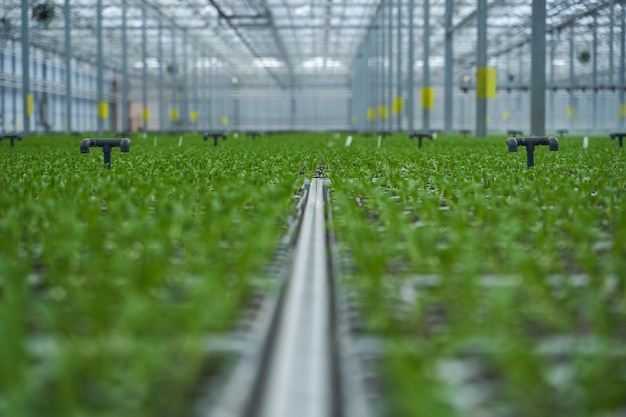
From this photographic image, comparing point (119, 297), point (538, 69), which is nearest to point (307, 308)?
point (119, 297)

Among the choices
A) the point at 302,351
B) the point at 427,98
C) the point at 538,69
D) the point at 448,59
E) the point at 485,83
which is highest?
the point at 448,59

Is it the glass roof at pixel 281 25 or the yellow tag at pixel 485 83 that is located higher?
the glass roof at pixel 281 25

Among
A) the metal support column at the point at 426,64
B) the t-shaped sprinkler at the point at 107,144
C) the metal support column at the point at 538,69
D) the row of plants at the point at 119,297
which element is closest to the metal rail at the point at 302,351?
Answer: the row of plants at the point at 119,297

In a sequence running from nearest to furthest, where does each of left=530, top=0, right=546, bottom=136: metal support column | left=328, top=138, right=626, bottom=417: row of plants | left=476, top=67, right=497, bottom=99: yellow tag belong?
left=328, top=138, right=626, bottom=417: row of plants
left=530, top=0, right=546, bottom=136: metal support column
left=476, top=67, right=497, bottom=99: yellow tag

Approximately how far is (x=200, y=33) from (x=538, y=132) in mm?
30410

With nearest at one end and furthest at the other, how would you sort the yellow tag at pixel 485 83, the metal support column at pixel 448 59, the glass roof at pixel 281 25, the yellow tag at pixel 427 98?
the yellow tag at pixel 485 83 < the metal support column at pixel 448 59 < the yellow tag at pixel 427 98 < the glass roof at pixel 281 25

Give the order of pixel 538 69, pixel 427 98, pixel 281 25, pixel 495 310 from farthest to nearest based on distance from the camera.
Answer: pixel 281 25 < pixel 427 98 < pixel 538 69 < pixel 495 310

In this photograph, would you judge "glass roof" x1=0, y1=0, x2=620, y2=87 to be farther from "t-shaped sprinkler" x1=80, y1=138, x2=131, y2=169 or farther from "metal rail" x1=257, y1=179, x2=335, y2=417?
"metal rail" x1=257, y1=179, x2=335, y2=417

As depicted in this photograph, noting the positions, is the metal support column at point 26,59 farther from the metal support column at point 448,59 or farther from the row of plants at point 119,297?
the row of plants at point 119,297

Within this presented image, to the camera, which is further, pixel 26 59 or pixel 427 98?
pixel 427 98

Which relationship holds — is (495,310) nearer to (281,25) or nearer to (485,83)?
(485,83)

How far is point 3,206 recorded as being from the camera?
10.9ft

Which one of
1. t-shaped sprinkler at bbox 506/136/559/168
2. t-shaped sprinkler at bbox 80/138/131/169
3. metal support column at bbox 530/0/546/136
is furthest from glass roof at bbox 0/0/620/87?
t-shaped sprinkler at bbox 80/138/131/169

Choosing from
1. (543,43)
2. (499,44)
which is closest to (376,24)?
(499,44)
